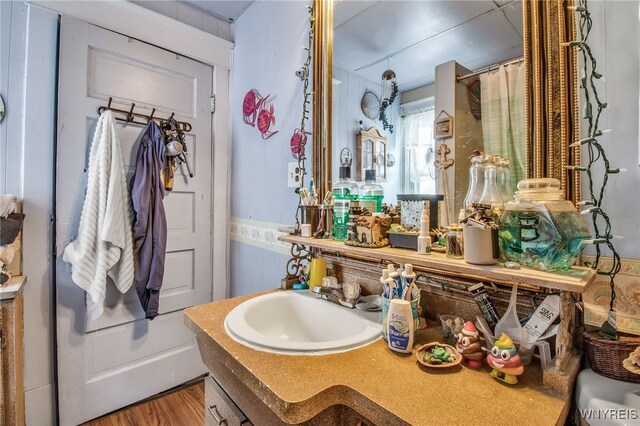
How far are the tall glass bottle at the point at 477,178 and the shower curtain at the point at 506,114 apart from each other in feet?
0.16

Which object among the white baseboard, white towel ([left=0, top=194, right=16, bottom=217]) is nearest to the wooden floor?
the white baseboard

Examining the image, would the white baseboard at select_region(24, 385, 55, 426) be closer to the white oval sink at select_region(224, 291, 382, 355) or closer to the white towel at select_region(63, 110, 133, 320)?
the white towel at select_region(63, 110, 133, 320)

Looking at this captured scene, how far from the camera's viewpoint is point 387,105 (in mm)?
1108

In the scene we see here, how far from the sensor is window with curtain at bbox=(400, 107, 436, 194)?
3.26 ft

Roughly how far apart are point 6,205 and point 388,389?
1637mm

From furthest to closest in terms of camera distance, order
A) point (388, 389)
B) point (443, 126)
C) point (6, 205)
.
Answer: point (6, 205) < point (443, 126) < point (388, 389)

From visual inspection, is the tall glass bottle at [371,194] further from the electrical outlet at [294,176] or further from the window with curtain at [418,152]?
the electrical outlet at [294,176]

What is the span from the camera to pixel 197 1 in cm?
189

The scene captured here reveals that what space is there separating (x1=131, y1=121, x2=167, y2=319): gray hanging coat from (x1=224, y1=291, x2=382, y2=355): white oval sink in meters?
0.84

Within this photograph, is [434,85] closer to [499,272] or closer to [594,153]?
[594,153]

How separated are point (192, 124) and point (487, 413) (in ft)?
6.59

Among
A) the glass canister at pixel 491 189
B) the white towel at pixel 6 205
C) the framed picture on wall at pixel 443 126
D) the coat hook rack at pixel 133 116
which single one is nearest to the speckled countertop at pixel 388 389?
the glass canister at pixel 491 189

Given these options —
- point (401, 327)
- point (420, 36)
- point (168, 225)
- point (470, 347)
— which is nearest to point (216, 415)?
point (401, 327)

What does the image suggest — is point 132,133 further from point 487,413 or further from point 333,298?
point 487,413
